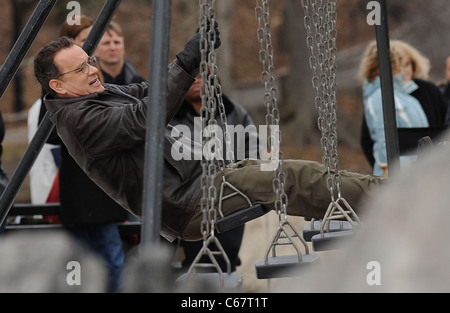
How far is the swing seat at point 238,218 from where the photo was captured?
3.46 m

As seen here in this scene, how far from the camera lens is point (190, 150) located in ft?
12.7

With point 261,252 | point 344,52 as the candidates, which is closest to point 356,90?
point 344,52

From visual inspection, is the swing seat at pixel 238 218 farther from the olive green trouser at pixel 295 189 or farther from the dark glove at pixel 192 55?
the dark glove at pixel 192 55

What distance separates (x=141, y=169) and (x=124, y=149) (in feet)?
0.35

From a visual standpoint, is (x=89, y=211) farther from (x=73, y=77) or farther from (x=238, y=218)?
(x=238, y=218)

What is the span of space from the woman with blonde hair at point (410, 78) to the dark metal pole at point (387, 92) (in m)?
1.44

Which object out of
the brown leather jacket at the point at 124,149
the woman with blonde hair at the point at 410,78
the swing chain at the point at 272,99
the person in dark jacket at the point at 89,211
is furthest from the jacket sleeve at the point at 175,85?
the woman with blonde hair at the point at 410,78

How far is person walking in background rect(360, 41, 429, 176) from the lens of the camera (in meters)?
5.93

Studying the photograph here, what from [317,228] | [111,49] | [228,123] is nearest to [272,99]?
[317,228]

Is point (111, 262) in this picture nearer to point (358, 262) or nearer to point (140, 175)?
point (140, 175)

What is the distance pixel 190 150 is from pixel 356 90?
45.2 ft

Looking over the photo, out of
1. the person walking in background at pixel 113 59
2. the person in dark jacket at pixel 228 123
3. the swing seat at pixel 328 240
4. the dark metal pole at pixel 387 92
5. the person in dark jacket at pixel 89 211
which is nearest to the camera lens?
the swing seat at pixel 328 240

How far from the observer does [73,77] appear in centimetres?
386

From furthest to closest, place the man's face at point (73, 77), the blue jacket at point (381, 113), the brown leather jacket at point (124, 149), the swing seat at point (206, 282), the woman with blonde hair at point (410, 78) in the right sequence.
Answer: the woman with blonde hair at point (410, 78) < the blue jacket at point (381, 113) < the man's face at point (73, 77) < the brown leather jacket at point (124, 149) < the swing seat at point (206, 282)
